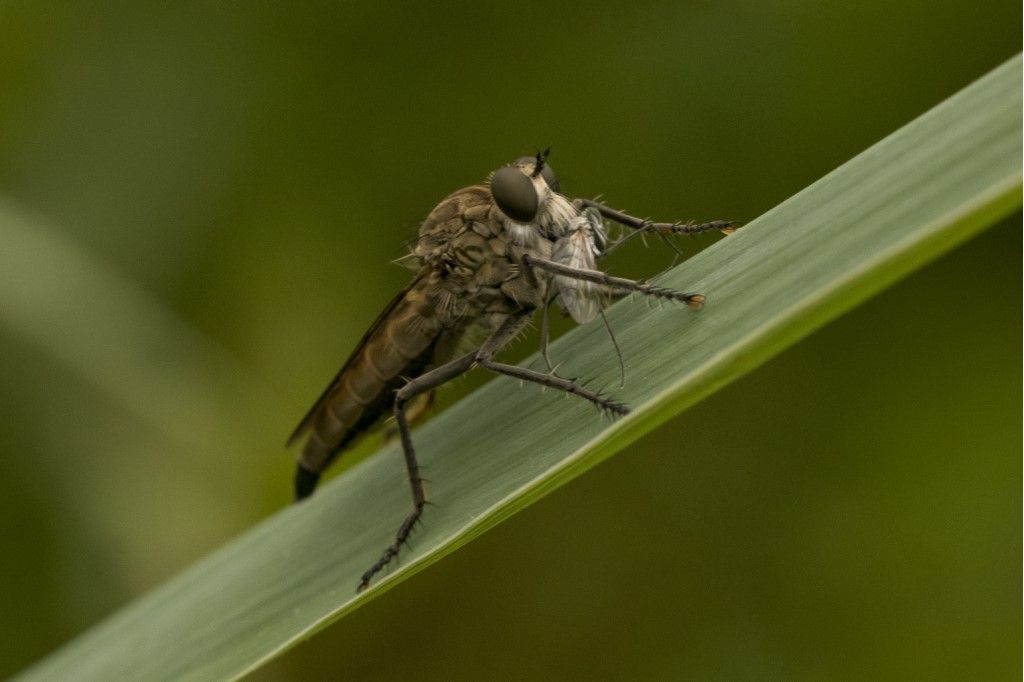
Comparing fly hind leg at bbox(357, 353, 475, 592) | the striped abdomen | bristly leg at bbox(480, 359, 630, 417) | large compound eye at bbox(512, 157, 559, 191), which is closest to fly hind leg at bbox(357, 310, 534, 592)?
fly hind leg at bbox(357, 353, 475, 592)

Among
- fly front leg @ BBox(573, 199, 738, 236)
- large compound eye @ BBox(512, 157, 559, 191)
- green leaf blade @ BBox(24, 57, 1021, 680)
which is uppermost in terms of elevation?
large compound eye @ BBox(512, 157, 559, 191)

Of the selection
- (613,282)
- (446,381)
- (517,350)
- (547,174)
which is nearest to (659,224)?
(547,174)

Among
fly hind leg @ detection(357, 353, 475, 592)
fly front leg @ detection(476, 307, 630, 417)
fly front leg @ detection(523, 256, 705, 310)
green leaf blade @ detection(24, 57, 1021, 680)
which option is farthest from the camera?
fly hind leg @ detection(357, 353, 475, 592)

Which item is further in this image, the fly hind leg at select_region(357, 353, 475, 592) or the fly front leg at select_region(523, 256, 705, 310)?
the fly hind leg at select_region(357, 353, 475, 592)

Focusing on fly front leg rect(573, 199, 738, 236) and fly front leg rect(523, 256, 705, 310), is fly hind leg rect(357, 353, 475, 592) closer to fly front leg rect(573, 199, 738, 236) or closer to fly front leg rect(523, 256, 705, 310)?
fly front leg rect(523, 256, 705, 310)

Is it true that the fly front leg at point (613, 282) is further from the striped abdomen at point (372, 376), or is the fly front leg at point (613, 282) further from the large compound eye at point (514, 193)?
the striped abdomen at point (372, 376)

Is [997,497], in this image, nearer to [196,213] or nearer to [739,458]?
[739,458]

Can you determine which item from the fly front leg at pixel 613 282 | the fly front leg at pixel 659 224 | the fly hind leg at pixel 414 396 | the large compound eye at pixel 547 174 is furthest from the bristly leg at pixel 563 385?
the large compound eye at pixel 547 174

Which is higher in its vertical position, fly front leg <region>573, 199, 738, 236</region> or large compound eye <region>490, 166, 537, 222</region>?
large compound eye <region>490, 166, 537, 222</region>
